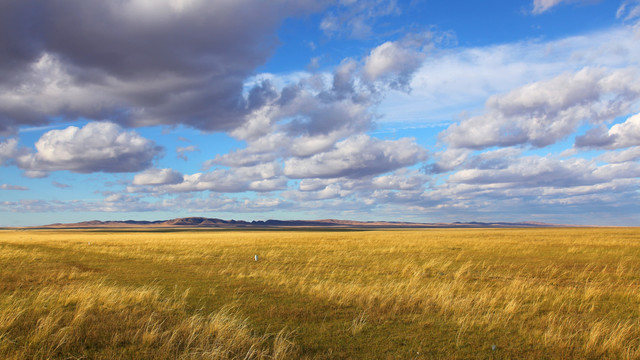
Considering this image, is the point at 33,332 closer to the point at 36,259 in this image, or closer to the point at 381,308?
the point at 381,308

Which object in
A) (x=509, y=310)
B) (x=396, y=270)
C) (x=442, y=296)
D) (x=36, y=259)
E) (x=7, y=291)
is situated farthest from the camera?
(x=36, y=259)

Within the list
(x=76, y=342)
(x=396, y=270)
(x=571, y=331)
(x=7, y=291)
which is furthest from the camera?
(x=396, y=270)

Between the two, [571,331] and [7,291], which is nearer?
[571,331]

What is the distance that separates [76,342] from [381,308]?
7582 millimetres

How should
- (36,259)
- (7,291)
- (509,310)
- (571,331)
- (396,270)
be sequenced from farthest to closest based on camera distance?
1. (36,259)
2. (396,270)
3. (7,291)
4. (509,310)
5. (571,331)

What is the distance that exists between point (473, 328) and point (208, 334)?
6.31m

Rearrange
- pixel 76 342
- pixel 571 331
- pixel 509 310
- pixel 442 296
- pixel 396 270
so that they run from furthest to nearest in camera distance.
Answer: pixel 396 270 < pixel 442 296 < pixel 509 310 < pixel 571 331 < pixel 76 342

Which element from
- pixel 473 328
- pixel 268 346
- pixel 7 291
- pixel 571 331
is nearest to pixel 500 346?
pixel 473 328

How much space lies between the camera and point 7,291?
531 inches

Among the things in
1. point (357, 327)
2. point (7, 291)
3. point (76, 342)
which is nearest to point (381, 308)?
point (357, 327)

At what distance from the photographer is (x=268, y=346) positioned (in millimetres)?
7938

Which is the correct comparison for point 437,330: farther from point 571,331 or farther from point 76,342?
point 76,342

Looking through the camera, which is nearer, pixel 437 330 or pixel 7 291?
pixel 437 330

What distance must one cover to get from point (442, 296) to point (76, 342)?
32.9ft
